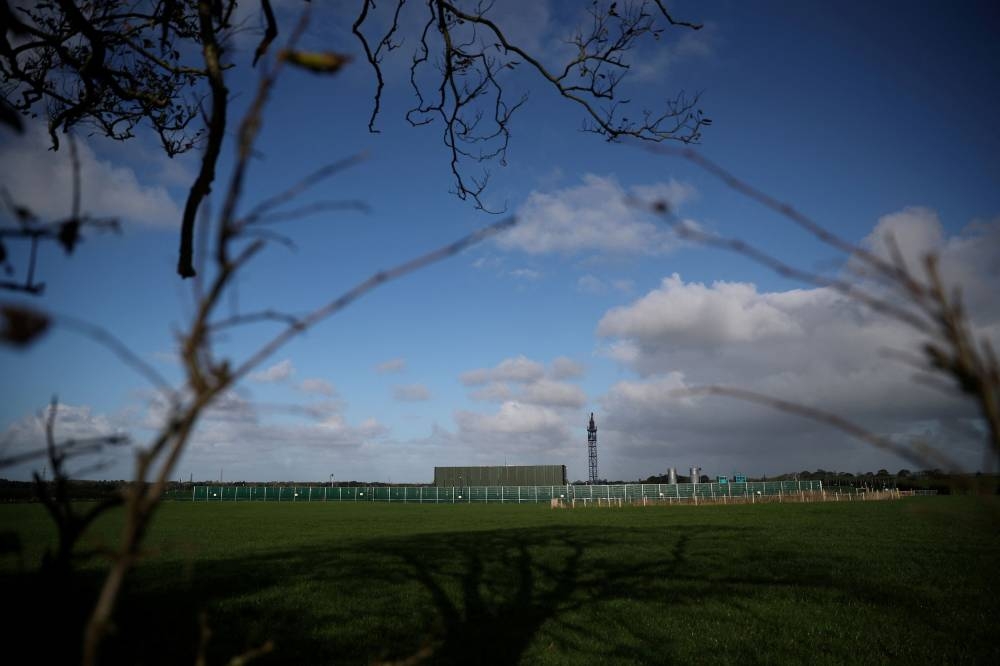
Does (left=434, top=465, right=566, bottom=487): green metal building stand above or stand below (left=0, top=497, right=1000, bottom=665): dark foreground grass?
above

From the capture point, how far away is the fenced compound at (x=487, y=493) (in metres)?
70.6

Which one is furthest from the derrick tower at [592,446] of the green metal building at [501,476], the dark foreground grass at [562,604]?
the dark foreground grass at [562,604]

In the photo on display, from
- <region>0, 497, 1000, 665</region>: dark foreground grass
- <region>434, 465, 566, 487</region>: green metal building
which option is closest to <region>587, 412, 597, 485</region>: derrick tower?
<region>434, 465, 566, 487</region>: green metal building

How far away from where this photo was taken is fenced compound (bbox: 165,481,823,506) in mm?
70562

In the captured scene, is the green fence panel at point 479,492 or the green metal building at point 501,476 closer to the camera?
the green fence panel at point 479,492

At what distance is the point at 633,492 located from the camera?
2773 inches

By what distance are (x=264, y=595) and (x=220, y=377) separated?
30.3 feet

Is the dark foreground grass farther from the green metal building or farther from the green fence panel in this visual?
the green metal building

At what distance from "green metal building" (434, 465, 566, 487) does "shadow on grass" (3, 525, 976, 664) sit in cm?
8358

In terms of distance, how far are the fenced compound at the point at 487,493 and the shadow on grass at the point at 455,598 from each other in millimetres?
57733

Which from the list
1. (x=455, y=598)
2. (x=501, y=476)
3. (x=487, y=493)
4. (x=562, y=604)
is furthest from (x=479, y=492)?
(x=562, y=604)

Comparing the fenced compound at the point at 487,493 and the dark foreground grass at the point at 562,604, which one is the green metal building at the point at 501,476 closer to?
the fenced compound at the point at 487,493

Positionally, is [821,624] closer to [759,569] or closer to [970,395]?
[759,569]

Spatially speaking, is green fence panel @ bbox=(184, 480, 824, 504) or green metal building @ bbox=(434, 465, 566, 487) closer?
green fence panel @ bbox=(184, 480, 824, 504)
